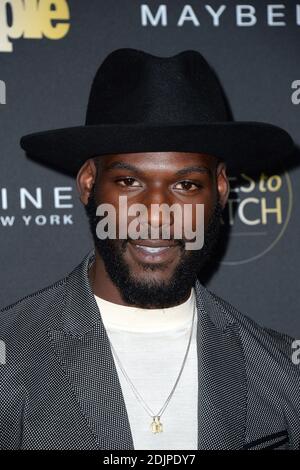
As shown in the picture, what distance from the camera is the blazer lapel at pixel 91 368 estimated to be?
1.46 metres

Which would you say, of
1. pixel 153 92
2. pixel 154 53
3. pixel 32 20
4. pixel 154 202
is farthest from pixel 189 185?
pixel 32 20

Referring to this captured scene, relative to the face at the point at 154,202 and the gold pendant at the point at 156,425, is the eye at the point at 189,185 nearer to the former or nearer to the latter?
the face at the point at 154,202

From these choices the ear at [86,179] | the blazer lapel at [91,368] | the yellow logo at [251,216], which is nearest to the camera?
the blazer lapel at [91,368]

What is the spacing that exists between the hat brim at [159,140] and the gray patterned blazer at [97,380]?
31 centimetres

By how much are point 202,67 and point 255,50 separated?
0.53 meters

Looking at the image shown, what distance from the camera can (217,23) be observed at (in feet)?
6.83

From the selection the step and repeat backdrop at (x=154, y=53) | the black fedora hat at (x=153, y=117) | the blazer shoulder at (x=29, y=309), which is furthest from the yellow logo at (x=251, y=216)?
the blazer shoulder at (x=29, y=309)

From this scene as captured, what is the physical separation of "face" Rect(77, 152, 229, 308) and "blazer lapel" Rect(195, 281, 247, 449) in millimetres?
130

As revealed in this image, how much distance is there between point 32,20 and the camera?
1.99 metres

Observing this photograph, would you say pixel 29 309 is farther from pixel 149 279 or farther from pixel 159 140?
pixel 159 140

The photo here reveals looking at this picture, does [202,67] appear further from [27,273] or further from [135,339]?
[27,273]

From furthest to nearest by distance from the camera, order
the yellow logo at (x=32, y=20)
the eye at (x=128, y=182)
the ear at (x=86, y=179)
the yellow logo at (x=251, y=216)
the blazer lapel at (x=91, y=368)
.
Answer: the yellow logo at (x=251, y=216) < the yellow logo at (x=32, y=20) < the ear at (x=86, y=179) < the eye at (x=128, y=182) < the blazer lapel at (x=91, y=368)

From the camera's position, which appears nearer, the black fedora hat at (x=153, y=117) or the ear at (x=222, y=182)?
the black fedora hat at (x=153, y=117)

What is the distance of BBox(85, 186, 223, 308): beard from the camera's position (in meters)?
1.58
